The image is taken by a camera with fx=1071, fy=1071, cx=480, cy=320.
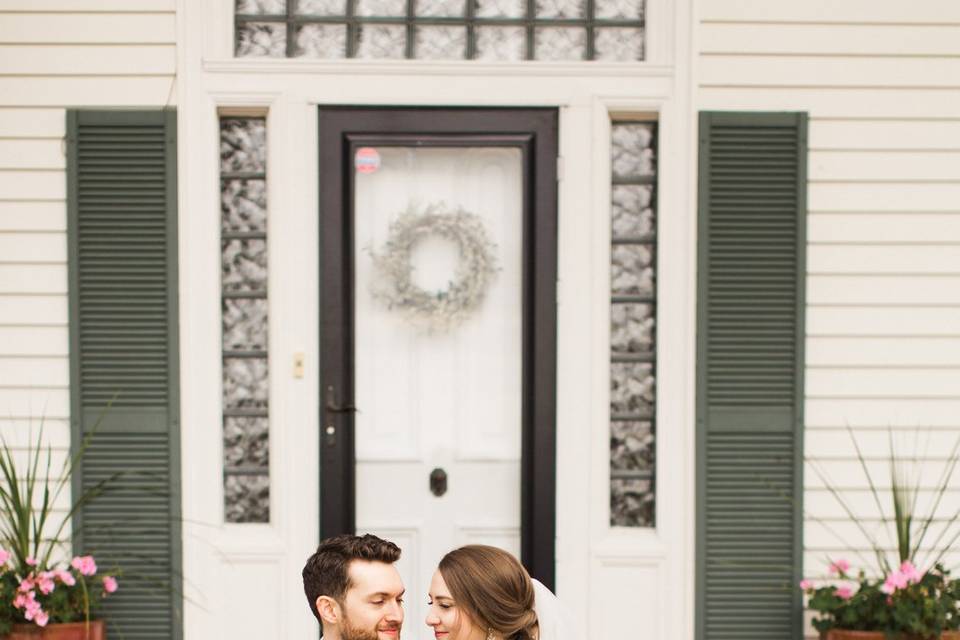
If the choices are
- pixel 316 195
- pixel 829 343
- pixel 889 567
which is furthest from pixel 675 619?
pixel 316 195

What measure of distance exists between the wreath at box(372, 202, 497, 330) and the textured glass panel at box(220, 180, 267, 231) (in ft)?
1.48

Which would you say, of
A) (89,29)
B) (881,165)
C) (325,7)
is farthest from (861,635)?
(89,29)

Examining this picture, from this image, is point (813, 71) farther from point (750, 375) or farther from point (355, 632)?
point (355, 632)

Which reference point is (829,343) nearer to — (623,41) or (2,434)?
(623,41)

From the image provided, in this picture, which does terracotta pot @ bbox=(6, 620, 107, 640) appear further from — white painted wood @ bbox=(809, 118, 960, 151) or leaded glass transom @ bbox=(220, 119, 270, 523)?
white painted wood @ bbox=(809, 118, 960, 151)

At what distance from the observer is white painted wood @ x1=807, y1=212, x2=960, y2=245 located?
12.9 ft

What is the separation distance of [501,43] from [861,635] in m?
2.46

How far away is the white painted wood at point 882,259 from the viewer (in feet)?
12.9

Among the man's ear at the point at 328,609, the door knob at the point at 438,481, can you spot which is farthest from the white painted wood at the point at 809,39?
the man's ear at the point at 328,609

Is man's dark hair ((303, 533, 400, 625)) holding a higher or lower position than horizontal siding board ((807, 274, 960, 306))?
lower

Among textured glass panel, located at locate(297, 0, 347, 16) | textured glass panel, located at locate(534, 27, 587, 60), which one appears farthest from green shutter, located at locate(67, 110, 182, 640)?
textured glass panel, located at locate(534, 27, 587, 60)

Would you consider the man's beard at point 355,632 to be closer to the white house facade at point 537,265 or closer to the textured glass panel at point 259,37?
the white house facade at point 537,265

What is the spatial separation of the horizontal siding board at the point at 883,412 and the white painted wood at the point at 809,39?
49.5 inches

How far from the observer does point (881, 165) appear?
3.93 meters
